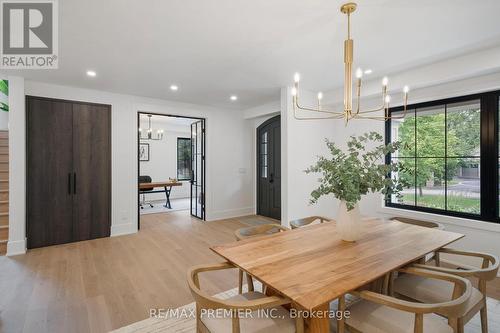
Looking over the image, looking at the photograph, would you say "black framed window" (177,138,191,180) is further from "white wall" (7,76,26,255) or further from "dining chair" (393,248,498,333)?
"dining chair" (393,248,498,333)

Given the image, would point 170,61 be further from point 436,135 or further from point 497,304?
point 497,304

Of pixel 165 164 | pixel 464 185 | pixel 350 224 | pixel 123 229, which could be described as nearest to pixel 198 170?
pixel 123 229

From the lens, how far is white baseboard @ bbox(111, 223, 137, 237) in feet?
14.9

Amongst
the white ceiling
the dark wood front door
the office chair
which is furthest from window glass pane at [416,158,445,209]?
the office chair

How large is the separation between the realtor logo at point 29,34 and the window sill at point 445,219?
481cm

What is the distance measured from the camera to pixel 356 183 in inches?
72.2

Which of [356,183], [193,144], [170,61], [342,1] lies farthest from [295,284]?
[193,144]

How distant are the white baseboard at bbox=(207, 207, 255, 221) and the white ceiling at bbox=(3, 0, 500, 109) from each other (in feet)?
10.4

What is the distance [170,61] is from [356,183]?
266 centimetres

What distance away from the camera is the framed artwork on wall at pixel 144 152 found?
8250mm

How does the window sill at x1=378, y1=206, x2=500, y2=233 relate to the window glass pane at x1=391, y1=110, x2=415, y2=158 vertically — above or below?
below

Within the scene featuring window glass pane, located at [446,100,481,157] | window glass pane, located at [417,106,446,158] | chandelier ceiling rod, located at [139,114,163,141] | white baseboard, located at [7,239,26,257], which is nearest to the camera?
window glass pane, located at [446,100,481,157]

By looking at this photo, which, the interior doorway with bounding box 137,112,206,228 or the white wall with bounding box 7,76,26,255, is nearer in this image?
the white wall with bounding box 7,76,26,255

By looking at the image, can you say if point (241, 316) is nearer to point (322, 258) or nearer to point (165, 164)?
point (322, 258)
